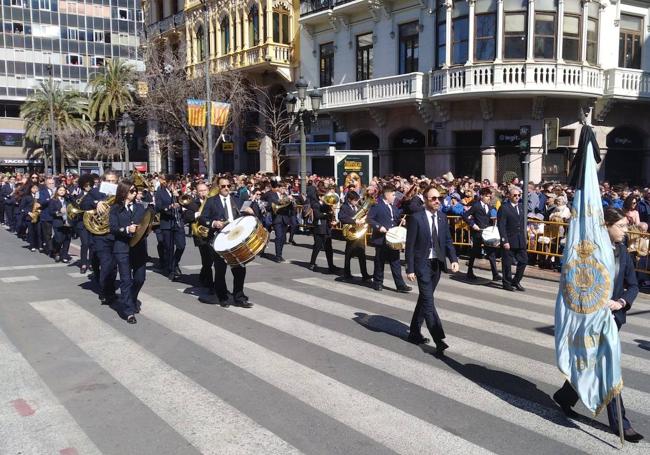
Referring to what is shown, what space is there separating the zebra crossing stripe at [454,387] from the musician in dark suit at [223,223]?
3.57 ft

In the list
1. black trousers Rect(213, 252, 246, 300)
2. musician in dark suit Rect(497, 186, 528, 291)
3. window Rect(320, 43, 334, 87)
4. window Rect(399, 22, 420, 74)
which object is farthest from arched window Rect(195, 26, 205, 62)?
black trousers Rect(213, 252, 246, 300)

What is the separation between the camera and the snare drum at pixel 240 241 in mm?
8812

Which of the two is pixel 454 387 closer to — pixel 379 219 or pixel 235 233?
pixel 235 233

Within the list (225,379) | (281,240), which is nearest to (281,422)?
(225,379)

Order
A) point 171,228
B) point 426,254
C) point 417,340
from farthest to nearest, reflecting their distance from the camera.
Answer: point 171,228 < point 417,340 < point 426,254

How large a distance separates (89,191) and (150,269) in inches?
86.9

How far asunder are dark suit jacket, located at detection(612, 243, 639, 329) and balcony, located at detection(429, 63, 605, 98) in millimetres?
17258

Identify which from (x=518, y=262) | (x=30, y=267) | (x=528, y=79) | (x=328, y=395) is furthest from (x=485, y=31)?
(x=328, y=395)

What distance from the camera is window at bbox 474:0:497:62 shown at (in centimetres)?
2220

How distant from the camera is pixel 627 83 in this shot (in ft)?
74.3

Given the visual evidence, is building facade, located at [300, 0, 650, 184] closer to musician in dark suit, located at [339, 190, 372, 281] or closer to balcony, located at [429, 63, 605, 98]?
balcony, located at [429, 63, 605, 98]

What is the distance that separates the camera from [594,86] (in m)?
22.0

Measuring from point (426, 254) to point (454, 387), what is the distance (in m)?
1.83

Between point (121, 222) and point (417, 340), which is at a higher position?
point (121, 222)
